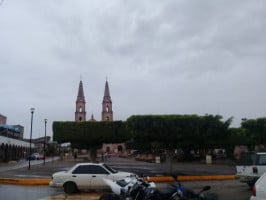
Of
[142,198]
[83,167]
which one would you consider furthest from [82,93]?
[142,198]

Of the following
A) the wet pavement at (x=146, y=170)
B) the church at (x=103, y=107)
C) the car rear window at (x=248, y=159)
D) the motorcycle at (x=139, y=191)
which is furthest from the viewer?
the church at (x=103, y=107)

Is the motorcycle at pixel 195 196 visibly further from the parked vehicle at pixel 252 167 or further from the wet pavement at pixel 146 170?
the wet pavement at pixel 146 170

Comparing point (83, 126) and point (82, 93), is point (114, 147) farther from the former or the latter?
point (83, 126)

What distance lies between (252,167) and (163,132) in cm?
1617

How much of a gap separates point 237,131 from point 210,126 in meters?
22.5

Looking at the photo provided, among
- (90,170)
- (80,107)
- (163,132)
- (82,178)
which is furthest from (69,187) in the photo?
(80,107)

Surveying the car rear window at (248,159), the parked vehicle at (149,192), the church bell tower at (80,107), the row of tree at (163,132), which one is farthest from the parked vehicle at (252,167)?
the church bell tower at (80,107)

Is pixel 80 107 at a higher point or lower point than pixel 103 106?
lower

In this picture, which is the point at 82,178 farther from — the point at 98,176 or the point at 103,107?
the point at 103,107

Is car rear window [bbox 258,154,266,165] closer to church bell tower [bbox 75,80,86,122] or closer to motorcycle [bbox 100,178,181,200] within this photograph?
motorcycle [bbox 100,178,181,200]

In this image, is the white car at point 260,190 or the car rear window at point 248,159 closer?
the white car at point 260,190

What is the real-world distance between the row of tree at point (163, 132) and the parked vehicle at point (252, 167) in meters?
15.1

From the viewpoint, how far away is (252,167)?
18266 mm

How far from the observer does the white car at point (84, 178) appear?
1803 centimetres
